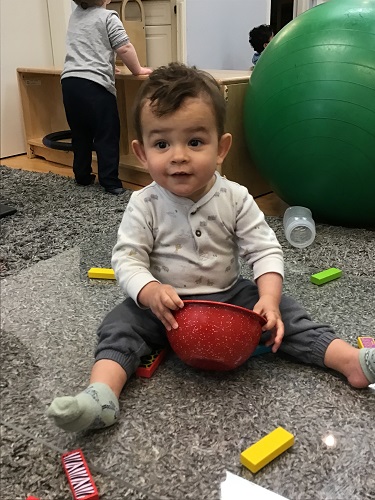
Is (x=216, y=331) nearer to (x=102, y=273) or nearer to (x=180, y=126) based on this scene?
(x=180, y=126)

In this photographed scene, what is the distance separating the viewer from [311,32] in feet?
4.39

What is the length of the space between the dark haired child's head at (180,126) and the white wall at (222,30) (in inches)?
90.2

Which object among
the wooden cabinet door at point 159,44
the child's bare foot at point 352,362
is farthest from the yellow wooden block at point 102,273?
the wooden cabinet door at point 159,44

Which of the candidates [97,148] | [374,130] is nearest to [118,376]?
[374,130]

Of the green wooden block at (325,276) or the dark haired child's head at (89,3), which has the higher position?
the dark haired child's head at (89,3)

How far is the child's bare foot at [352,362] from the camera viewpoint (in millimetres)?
761

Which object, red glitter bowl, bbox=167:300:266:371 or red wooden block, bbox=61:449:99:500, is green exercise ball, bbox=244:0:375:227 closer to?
red glitter bowl, bbox=167:300:266:371

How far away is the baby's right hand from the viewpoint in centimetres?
74

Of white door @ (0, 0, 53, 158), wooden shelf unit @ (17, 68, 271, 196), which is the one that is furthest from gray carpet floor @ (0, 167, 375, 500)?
white door @ (0, 0, 53, 158)

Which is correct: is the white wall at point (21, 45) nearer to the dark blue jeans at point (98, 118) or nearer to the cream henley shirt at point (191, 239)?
the dark blue jeans at point (98, 118)

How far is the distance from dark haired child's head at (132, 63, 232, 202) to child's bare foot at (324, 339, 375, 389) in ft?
1.09

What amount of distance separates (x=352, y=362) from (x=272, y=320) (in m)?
0.14

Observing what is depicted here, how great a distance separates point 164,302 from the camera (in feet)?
2.45

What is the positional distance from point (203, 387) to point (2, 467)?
0.30 meters
